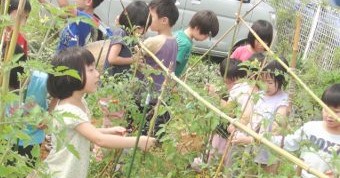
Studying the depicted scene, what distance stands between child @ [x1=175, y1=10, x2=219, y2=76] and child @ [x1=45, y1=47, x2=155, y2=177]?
168cm

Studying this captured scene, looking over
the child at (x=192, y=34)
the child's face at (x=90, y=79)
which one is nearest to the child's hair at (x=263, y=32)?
the child at (x=192, y=34)

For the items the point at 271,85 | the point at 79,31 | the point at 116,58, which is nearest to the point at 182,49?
the point at 116,58

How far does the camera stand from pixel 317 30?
832cm

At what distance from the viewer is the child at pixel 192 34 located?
4.43 metres

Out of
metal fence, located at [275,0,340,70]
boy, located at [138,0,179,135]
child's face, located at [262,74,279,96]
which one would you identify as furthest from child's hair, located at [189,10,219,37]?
metal fence, located at [275,0,340,70]

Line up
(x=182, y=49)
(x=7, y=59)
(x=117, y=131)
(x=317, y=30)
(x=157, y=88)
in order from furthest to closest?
1. (x=317, y=30)
2. (x=182, y=49)
3. (x=157, y=88)
4. (x=117, y=131)
5. (x=7, y=59)

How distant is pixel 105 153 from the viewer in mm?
3039

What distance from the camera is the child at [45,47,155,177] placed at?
259 cm

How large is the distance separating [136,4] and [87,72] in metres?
1.38

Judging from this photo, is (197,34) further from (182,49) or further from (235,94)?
(235,94)

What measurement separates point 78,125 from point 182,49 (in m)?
1.91

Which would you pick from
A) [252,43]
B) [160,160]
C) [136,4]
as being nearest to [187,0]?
[252,43]

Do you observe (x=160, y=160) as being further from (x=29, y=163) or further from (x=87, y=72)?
(x=29, y=163)

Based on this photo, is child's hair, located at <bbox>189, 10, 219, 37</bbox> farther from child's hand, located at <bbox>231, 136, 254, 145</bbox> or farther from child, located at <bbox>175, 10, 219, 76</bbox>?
child's hand, located at <bbox>231, 136, 254, 145</bbox>
